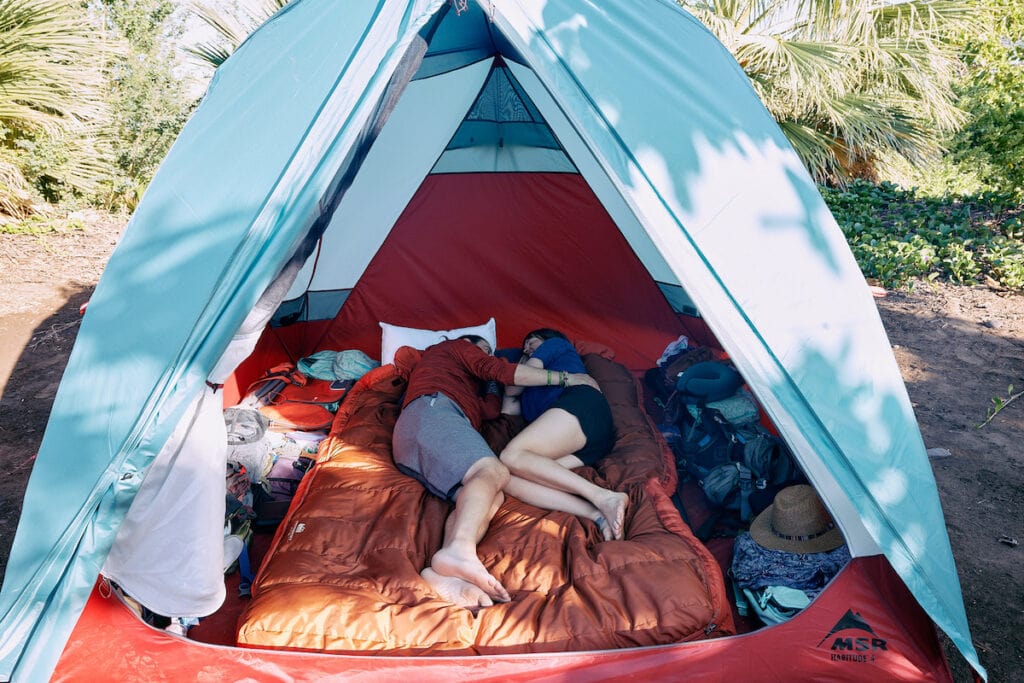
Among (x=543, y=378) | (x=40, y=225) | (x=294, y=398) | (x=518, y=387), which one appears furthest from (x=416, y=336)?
(x=40, y=225)

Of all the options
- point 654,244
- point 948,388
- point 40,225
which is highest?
point 654,244

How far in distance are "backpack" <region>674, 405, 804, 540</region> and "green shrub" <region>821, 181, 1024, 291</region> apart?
339cm

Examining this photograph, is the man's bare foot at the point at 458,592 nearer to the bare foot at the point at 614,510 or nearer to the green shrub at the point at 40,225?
the bare foot at the point at 614,510

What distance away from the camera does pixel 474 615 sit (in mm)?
2107

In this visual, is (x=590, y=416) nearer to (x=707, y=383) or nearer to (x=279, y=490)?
(x=707, y=383)

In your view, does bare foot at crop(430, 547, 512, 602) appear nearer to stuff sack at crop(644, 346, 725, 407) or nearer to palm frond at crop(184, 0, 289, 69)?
stuff sack at crop(644, 346, 725, 407)

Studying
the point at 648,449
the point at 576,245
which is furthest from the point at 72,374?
the point at 576,245

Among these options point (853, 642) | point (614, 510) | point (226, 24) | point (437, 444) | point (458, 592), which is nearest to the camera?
point (853, 642)

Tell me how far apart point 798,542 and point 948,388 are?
2448 millimetres

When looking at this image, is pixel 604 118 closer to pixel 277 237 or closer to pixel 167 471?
pixel 277 237

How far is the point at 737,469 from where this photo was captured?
9.07ft

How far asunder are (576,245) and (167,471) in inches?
109

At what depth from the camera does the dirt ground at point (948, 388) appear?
2672 millimetres

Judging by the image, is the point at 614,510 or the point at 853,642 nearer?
the point at 853,642
